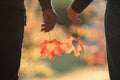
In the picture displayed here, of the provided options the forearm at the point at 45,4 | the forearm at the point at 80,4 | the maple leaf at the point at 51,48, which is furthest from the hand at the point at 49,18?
the maple leaf at the point at 51,48

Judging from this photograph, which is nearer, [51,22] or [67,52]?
[51,22]


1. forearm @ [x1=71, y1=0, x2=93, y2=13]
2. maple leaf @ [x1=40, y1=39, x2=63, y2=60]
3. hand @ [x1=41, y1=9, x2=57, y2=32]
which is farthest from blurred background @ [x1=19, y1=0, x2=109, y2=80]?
hand @ [x1=41, y1=9, x2=57, y2=32]

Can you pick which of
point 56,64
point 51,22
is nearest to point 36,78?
point 56,64

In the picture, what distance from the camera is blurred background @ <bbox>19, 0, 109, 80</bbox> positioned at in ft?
6.10

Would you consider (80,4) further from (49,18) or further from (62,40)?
(62,40)

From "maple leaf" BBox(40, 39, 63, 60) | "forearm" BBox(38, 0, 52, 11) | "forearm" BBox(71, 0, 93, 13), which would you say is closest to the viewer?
"forearm" BBox(38, 0, 52, 11)

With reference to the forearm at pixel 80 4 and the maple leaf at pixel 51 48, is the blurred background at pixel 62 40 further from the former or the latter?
the forearm at pixel 80 4

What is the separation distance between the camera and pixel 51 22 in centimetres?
133

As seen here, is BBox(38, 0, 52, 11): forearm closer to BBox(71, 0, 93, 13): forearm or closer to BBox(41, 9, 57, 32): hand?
BBox(41, 9, 57, 32): hand

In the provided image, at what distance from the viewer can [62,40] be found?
6.09ft

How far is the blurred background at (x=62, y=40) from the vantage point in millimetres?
1859

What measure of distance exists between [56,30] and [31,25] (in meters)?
0.15

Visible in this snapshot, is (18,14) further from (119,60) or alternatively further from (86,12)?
(86,12)

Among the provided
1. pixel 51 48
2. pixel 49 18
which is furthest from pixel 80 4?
pixel 51 48
